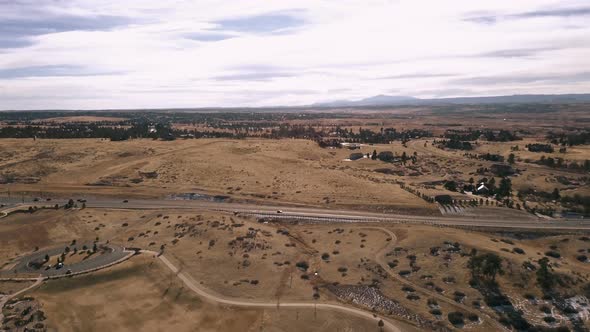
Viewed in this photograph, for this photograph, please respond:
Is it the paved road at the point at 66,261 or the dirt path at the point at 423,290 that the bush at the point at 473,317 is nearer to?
the dirt path at the point at 423,290

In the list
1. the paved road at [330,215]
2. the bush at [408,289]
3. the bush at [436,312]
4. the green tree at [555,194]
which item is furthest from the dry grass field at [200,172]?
the bush at [436,312]

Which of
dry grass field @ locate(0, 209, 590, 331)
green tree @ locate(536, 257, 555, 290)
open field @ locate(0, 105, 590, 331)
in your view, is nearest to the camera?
dry grass field @ locate(0, 209, 590, 331)

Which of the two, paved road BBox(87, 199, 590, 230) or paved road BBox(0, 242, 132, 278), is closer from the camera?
paved road BBox(0, 242, 132, 278)

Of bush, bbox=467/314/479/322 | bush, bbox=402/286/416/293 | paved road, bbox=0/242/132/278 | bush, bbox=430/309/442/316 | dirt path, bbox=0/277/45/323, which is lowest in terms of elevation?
bush, bbox=467/314/479/322

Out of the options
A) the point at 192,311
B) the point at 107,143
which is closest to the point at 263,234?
the point at 192,311

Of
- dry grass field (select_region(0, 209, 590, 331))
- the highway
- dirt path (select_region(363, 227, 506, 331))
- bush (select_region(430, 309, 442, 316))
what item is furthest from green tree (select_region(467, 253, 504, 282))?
the highway

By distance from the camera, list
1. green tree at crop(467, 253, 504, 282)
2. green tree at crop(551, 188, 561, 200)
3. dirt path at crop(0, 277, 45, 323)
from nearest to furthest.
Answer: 1. dirt path at crop(0, 277, 45, 323)
2. green tree at crop(467, 253, 504, 282)
3. green tree at crop(551, 188, 561, 200)

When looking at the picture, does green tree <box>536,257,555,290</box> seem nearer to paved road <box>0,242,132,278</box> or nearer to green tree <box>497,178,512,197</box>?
green tree <box>497,178,512,197</box>

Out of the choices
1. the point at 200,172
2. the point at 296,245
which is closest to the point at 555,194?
the point at 296,245

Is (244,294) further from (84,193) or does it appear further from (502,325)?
(84,193)
